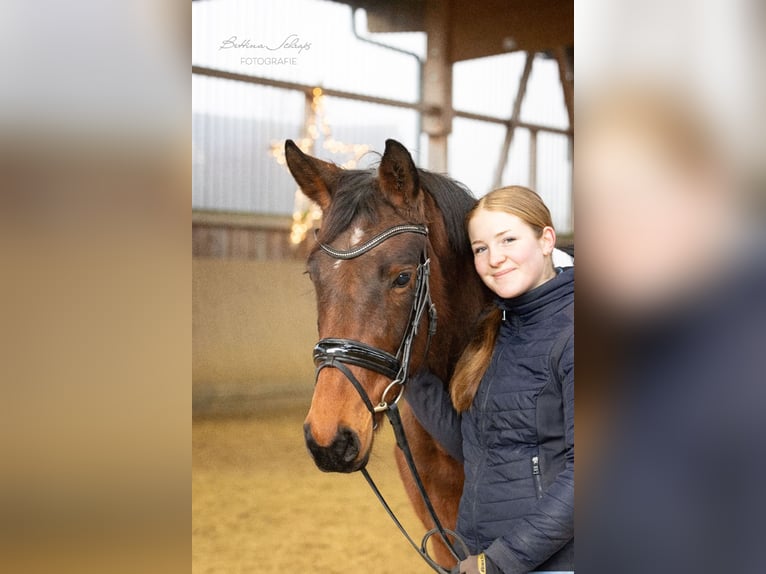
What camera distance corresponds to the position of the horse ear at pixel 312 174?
1728 millimetres

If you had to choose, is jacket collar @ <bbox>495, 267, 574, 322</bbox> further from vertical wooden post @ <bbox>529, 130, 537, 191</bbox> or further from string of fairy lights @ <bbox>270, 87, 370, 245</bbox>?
string of fairy lights @ <bbox>270, 87, 370, 245</bbox>

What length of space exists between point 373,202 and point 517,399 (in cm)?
55

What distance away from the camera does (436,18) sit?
1.80 meters

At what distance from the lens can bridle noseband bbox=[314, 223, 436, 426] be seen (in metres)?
1.51

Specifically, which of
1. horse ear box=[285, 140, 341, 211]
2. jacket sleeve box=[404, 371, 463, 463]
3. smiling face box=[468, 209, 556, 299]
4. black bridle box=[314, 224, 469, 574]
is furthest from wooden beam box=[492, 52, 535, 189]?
jacket sleeve box=[404, 371, 463, 463]

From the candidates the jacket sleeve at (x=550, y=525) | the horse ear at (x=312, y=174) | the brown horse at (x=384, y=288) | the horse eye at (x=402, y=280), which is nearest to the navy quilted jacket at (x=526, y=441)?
the jacket sleeve at (x=550, y=525)

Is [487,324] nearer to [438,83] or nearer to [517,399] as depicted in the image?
[517,399]

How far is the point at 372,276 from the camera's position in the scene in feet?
5.09

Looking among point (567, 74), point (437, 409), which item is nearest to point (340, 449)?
point (437, 409)

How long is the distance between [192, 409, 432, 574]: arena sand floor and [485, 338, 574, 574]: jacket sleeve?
379 mm
